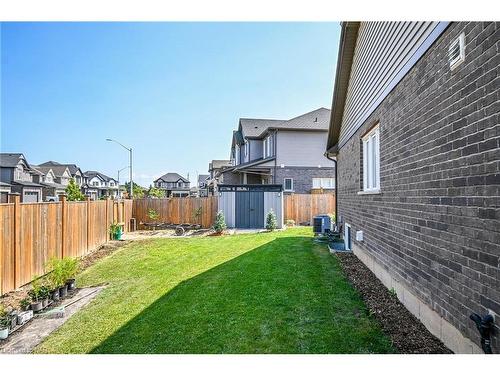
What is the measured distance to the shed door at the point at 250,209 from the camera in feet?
53.3

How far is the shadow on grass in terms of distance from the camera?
3.35 meters

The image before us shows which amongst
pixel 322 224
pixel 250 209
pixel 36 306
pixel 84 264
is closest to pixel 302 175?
pixel 250 209

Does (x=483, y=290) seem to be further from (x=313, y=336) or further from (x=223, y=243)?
(x=223, y=243)

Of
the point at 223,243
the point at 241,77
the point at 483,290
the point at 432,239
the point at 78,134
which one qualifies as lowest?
the point at 223,243

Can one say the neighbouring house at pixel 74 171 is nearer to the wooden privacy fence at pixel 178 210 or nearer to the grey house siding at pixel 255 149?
the grey house siding at pixel 255 149

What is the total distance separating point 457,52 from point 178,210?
52.5 ft

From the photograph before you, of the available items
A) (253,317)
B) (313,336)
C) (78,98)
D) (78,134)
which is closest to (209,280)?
(253,317)

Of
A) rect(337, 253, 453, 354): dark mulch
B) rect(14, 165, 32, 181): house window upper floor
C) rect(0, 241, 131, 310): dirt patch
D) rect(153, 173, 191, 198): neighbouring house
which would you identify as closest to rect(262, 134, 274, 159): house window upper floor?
rect(0, 241, 131, 310): dirt patch

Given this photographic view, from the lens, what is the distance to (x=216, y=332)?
12.2 feet

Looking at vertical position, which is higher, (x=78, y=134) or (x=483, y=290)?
(x=78, y=134)

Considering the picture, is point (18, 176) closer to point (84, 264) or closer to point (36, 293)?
point (84, 264)

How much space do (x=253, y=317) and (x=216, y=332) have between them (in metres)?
0.65

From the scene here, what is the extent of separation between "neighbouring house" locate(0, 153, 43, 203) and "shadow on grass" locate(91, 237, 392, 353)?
3126cm

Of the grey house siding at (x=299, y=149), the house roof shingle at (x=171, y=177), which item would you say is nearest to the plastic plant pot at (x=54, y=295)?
the grey house siding at (x=299, y=149)
